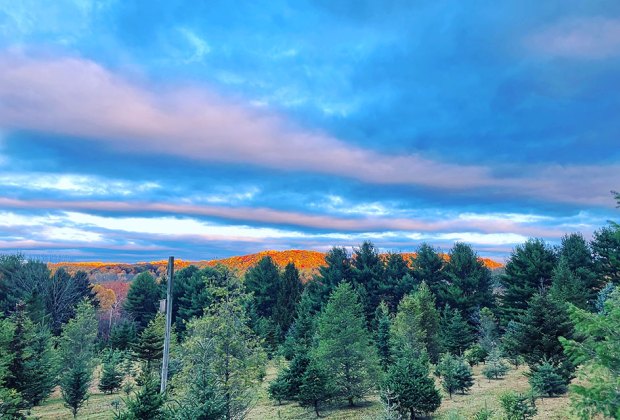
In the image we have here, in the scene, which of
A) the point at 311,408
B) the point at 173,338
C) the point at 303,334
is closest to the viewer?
the point at 311,408

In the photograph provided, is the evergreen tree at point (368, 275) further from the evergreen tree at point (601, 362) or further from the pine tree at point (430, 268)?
the evergreen tree at point (601, 362)

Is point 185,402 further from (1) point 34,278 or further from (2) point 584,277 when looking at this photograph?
(1) point 34,278

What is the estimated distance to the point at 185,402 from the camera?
16.0 meters

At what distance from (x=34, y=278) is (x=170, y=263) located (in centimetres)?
6064

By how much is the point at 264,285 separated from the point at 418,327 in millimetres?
37615

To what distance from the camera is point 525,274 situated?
161 feet

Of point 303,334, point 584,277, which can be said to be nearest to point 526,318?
point 303,334

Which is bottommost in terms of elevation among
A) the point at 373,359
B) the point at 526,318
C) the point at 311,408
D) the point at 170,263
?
the point at 311,408

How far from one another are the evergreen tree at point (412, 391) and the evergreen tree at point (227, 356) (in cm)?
703

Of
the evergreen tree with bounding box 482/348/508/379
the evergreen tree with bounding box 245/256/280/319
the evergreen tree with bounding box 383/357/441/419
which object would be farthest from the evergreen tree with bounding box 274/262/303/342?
the evergreen tree with bounding box 383/357/441/419

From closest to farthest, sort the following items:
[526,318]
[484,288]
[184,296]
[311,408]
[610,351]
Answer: [610,351] → [526,318] → [311,408] → [484,288] → [184,296]

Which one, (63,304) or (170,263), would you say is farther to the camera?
(63,304)

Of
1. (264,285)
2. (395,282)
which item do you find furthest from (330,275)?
(264,285)

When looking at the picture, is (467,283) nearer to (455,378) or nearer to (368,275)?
(368,275)
